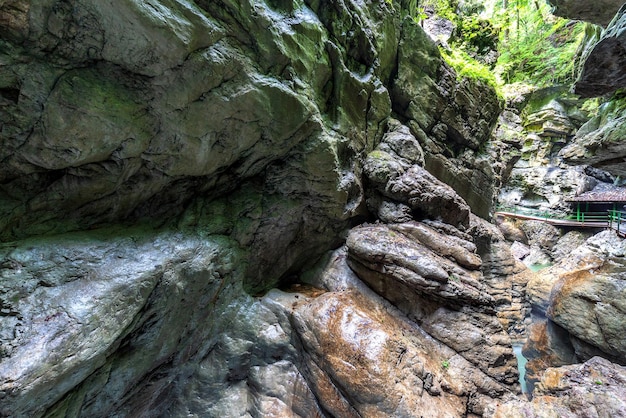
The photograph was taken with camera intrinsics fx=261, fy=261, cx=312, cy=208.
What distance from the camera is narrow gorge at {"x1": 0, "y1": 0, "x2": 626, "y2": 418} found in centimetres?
291

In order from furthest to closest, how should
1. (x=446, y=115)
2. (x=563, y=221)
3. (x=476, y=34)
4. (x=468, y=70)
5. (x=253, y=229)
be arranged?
(x=563, y=221)
(x=476, y=34)
(x=468, y=70)
(x=446, y=115)
(x=253, y=229)

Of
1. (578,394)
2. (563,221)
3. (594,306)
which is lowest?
(578,394)

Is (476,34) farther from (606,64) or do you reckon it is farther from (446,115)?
(606,64)

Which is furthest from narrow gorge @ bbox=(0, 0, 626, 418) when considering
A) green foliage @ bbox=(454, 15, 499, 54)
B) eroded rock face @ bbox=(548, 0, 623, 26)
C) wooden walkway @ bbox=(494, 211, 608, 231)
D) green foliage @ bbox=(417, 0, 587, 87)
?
wooden walkway @ bbox=(494, 211, 608, 231)

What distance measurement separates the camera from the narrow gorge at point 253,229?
2908mm

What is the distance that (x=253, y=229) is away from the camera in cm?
532

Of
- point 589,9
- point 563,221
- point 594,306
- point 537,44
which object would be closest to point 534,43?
point 537,44

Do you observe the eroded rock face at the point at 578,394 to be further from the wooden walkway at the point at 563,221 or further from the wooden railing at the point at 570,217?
the wooden railing at the point at 570,217

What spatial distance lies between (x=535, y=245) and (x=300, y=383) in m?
26.8

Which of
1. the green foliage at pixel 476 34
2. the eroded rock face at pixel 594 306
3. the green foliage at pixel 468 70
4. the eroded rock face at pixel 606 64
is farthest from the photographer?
the green foliage at pixel 476 34

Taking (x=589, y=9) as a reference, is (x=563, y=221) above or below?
above

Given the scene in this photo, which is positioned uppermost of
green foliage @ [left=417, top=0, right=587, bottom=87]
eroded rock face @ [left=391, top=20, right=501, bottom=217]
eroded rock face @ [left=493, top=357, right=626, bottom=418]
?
green foliage @ [left=417, top=0, right=587, bottom=87]

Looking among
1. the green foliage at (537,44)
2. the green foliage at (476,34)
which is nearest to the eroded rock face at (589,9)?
the green foliage at (476,34)

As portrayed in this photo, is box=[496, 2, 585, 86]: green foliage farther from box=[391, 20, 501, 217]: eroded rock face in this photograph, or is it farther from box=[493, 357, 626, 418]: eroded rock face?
box=[493, 357, 626, 418]: eroded rock face
